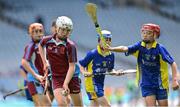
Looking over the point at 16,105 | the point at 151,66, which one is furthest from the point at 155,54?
the point at 16,105

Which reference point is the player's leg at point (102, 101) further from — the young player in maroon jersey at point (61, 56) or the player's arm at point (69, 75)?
the player's arm at point (69, 75)

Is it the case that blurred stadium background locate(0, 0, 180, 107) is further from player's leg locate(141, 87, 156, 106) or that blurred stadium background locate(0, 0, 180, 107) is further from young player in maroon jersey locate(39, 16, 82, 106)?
young player in maroon jersey locate(39, 16, 82, 106)

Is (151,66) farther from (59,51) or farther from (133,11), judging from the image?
(133,11)

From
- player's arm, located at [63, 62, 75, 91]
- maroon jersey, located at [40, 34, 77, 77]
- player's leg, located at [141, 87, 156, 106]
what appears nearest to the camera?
player's arm, located at [63, 62, 75, 91]

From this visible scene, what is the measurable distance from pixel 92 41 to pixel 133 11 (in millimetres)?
1566

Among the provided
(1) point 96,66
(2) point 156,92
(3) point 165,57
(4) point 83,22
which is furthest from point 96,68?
(4) point 83,22

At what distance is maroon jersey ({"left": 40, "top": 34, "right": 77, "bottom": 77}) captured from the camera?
10766 mm

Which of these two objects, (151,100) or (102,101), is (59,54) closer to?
(151,100)

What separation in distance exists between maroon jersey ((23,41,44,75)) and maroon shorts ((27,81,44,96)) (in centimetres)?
20

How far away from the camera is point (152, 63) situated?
444 inches

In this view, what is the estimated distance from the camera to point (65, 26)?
1068cm

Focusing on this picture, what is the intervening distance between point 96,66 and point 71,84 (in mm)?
1274

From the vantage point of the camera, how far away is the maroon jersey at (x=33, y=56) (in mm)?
11672

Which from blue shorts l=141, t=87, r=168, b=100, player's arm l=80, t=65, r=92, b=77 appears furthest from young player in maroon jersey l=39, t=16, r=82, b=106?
player's arm l=80, t=65, r=92, b=77
